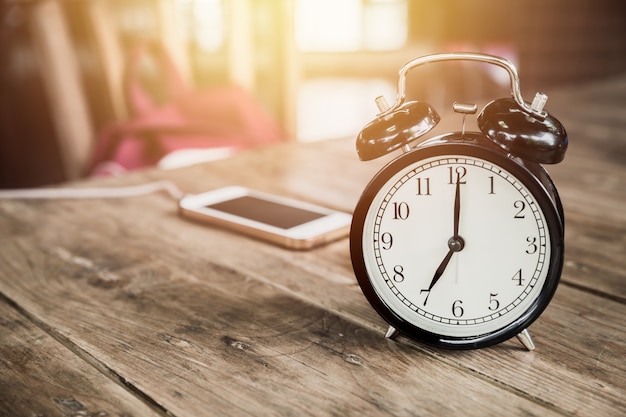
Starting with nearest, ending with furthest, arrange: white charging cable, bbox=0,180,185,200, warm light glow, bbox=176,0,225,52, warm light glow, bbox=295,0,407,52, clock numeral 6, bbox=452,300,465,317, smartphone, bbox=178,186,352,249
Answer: clock numeral 6, bbox=452,300,465,317
smartphone, bbox=178,186,352,249
white charging cable, bbox=0,180,185,200
warm light glow, bbox=176,0,225,52
warm light glow, bbox=295,0,407,52

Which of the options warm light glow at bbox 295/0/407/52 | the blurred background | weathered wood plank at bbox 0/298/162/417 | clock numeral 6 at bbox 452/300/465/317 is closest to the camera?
weathered wood plank at bbox 0/298/162/417

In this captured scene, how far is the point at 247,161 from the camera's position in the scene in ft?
5.04

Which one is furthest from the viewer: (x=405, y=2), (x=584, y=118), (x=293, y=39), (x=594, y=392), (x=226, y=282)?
(x=405, y=2)

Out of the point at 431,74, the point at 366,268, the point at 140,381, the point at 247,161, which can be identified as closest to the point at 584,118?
the point at 247,161

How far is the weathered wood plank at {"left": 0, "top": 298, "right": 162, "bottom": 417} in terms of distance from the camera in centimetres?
59

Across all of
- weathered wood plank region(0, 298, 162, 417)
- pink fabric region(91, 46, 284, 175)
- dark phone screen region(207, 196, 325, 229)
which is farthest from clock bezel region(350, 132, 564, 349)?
pink fabric region(91, 46, 284, 175)

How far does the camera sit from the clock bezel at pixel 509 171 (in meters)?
0.64

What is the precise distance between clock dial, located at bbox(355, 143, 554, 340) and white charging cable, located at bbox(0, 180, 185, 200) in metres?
0.66

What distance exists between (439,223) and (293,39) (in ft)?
8.34

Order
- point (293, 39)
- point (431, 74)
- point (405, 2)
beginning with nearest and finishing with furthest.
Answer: point (293, 39) → point (431, 74) → point (405, 2)

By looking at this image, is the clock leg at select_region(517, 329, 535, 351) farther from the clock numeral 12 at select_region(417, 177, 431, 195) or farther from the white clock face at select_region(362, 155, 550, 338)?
the clock numeral 12 at select_region(417, 177, 431, 195)

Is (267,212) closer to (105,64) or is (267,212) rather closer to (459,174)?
(459,174)

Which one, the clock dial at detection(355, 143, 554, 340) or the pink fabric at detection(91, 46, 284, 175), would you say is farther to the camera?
the pink fabric at detection(91, 46, 284, 175)

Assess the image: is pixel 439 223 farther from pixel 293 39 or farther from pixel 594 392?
pixel 293 39
